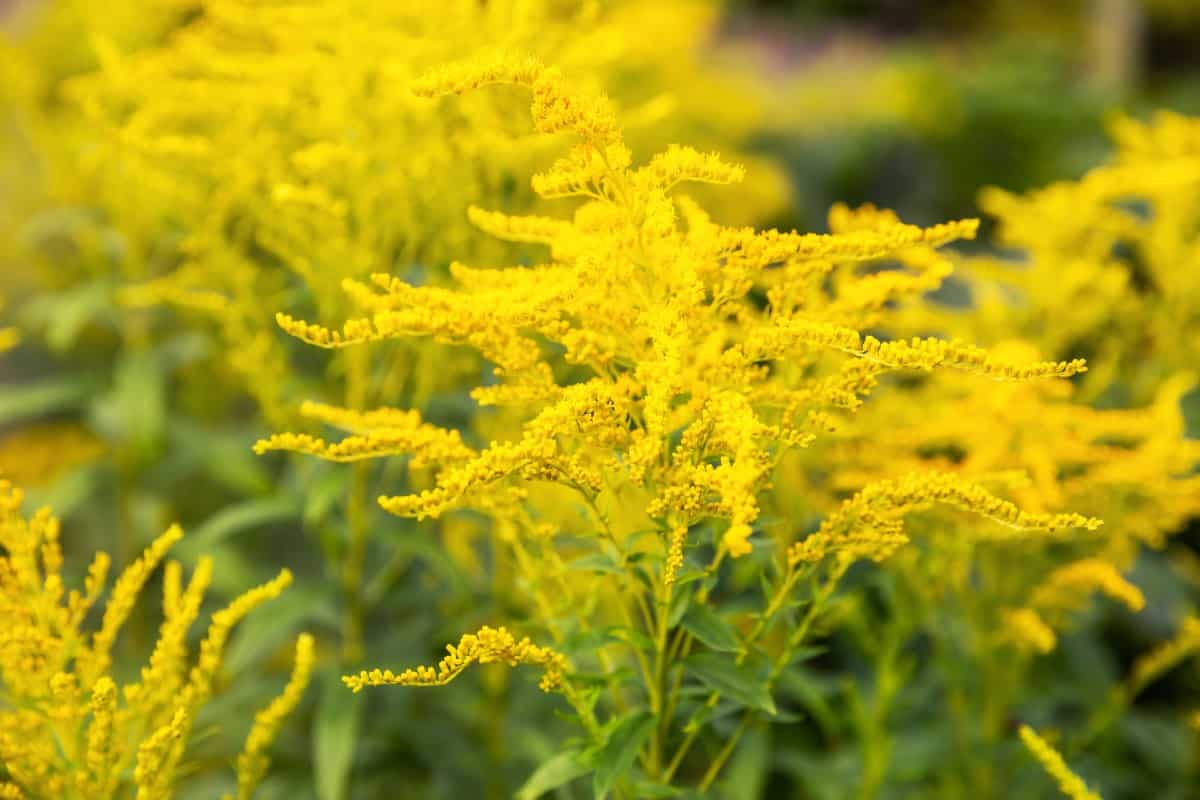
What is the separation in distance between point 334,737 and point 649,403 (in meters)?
1.33

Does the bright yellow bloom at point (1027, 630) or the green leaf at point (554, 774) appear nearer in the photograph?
the green leaf at point (554, 774)

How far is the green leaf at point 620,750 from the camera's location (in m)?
1.99

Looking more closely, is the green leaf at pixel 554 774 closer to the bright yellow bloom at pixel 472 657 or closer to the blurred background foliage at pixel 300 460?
the bright yellow bloom at pixel 472 657

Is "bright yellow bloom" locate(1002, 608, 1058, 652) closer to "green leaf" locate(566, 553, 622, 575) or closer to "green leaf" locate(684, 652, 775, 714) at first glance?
"green leaf" locate(684, 652, 775, 714)

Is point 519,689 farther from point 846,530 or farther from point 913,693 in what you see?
point 846,530

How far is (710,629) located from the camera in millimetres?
2086

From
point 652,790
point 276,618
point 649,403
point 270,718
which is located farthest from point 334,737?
point 649,403

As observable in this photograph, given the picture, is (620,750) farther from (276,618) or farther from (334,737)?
(276,618)

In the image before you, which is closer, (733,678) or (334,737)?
(733,678)

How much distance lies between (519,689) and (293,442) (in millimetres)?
1739

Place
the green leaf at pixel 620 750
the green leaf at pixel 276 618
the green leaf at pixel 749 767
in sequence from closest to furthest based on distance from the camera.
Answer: the green leaf at pixel 620 750 → the green leaf at pixel 276 618 → the green leaf at pixel 749 767

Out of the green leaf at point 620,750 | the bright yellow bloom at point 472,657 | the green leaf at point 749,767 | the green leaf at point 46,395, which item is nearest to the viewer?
the bright yellow bloom at point 472,657

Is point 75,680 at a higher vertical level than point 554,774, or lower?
higher

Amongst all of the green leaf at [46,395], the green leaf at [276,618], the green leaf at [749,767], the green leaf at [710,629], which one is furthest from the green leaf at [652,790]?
the green leaf at [46,395]
